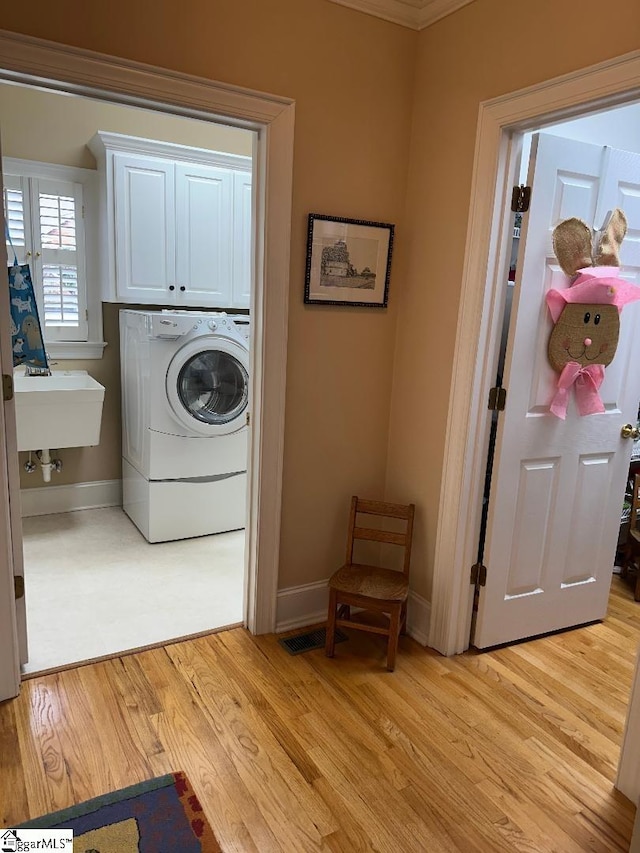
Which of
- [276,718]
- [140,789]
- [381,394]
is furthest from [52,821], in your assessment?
[381,394]

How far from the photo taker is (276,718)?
6.86 feet

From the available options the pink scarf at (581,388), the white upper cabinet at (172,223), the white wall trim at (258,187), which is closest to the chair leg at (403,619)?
the white wall trim at (258,187)

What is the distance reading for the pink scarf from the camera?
2.38 metres

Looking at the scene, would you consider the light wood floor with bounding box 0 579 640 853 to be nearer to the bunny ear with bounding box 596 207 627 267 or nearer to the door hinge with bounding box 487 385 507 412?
the door hinge with bounding box 487 385 507 412

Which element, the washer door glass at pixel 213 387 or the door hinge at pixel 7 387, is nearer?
the door hinge at pixel 7 387

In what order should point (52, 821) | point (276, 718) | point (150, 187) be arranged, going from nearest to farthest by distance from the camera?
1. point (52, 821)
2. point (276, 718)
3. point (150, 187)

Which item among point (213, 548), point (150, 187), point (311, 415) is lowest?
point (213, 548)

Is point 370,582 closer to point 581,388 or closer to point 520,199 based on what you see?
point 581,388

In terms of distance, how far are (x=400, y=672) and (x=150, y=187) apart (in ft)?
9.53

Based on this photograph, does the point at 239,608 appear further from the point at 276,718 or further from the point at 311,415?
the point at 311,415

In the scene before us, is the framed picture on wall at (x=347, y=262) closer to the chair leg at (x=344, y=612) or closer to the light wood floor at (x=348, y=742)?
the chair leg at (x=344, y=612)

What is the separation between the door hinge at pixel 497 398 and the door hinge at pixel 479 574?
653 millimetres

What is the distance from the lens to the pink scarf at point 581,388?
2.38 metres

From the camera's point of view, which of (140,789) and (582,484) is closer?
(140,789)
